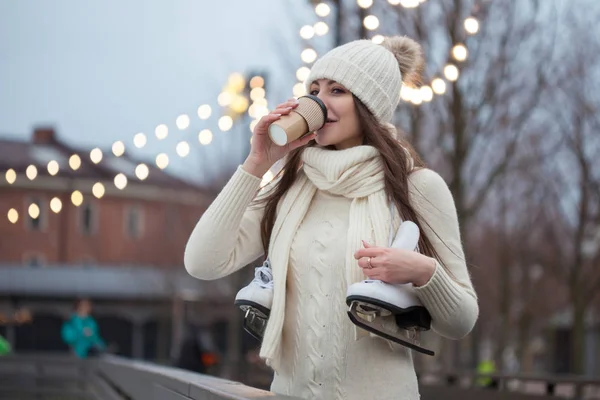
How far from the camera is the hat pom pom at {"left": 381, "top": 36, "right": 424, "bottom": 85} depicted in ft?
14.9

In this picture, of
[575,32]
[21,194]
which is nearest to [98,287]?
[21,194]

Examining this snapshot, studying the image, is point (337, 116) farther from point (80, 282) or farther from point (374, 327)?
point (80, 282)

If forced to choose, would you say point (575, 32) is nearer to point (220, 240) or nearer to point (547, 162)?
point (547, 162)

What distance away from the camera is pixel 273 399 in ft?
11.5

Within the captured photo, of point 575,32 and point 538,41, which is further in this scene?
point 575,32

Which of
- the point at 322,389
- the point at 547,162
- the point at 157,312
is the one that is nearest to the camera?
the point at 322,389

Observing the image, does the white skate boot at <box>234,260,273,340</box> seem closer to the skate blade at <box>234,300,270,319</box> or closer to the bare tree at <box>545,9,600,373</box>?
the skate blade at <box>234,300,270,319</box>

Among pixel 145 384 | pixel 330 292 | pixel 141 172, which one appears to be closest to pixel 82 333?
pixel 141 172

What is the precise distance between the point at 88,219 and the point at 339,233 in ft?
227

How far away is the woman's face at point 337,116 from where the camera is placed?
4113mm

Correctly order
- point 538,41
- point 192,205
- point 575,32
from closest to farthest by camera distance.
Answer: point 538,41 → point 575,32 → point 192,205

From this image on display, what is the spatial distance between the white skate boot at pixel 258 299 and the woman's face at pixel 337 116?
50 cm

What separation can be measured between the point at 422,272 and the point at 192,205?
4660 centimetres

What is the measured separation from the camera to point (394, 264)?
367cm
